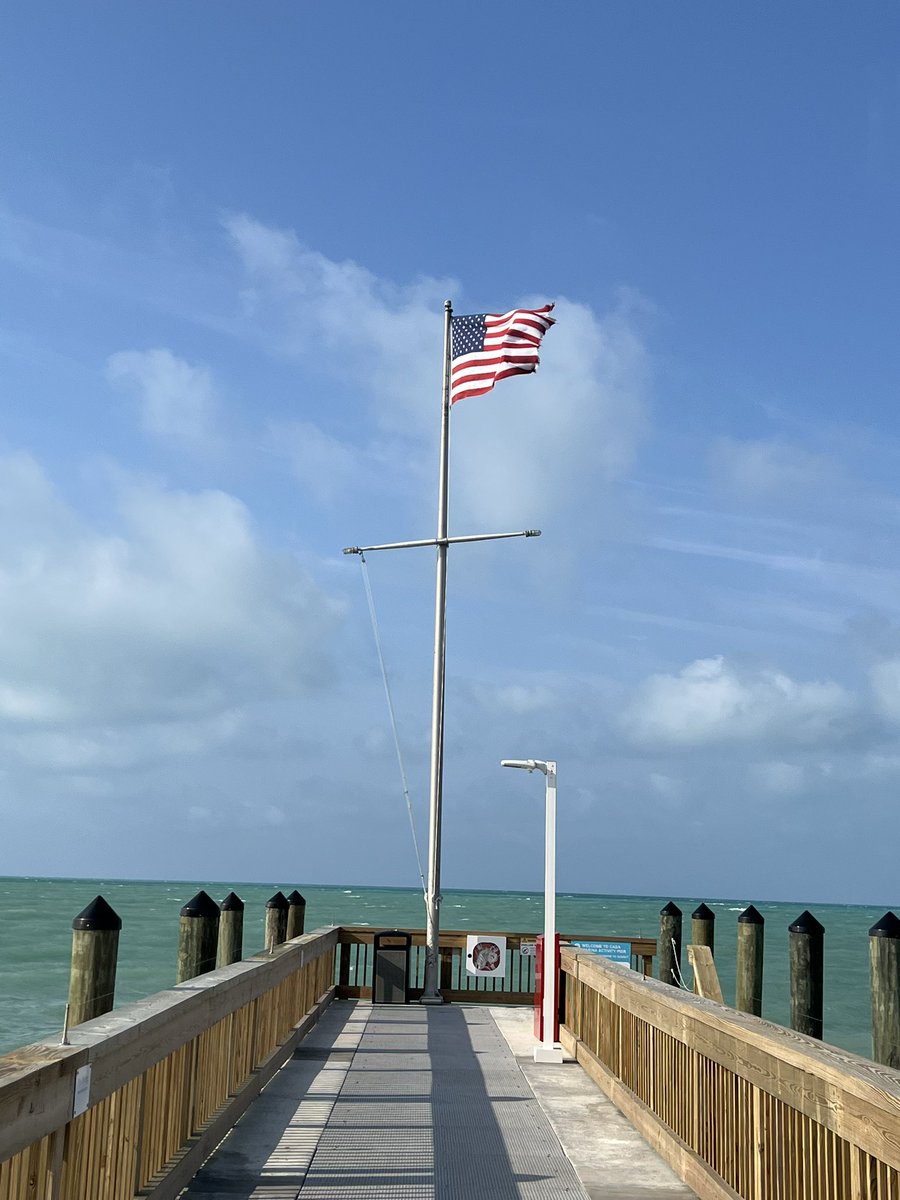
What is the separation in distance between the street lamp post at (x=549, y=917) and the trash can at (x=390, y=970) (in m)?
4.55

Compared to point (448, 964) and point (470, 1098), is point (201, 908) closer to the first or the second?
point (470, 1098)

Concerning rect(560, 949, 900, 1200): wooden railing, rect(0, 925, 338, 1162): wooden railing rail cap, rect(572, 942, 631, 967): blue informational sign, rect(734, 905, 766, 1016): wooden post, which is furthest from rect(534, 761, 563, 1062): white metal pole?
rect(734, 905, 766, 1016): wooden post

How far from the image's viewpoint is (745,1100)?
5.18 meters

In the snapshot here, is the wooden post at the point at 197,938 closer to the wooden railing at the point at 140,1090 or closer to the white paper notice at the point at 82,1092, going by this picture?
the wooden railing at the point at 140,1090

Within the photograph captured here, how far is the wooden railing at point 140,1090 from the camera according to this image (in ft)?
11.6

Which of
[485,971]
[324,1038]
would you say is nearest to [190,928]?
[324,1038]

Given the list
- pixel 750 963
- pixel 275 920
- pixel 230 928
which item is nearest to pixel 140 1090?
pixel 230 928

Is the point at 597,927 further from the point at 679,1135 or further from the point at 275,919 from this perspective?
the point at 679,1135

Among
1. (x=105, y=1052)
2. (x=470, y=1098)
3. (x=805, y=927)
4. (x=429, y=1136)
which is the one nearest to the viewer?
(x=105, y=1052)

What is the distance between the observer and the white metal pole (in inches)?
413

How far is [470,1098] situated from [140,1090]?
411 cm

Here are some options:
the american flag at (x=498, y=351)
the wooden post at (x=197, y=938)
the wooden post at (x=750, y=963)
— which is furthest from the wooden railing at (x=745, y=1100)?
the american flag at (x=498, y=351)

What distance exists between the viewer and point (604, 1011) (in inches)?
360

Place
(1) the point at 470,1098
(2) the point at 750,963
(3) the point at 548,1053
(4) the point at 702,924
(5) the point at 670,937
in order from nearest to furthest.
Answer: (1) the point at 470,1098 → (3) the point at 548,1053 → (2) the point at 750,963 → (4) the point at 702,924 → (5) the point at 670,937
